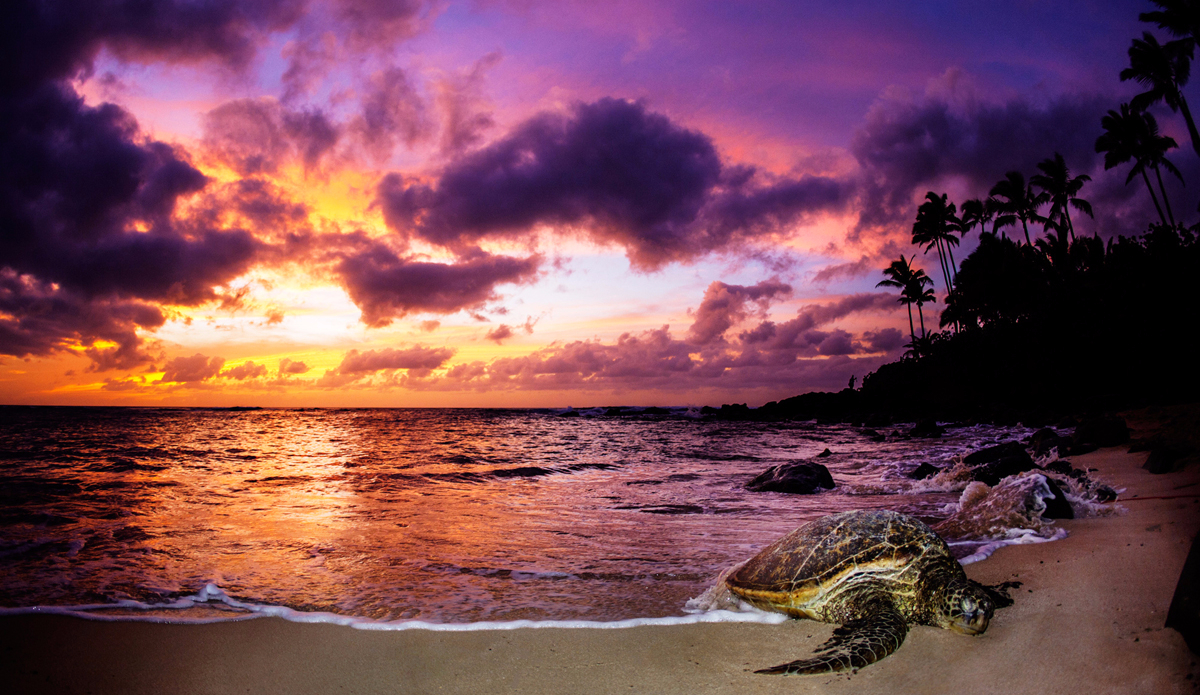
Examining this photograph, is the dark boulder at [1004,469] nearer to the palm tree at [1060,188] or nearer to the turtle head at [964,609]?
the turtle head at [964,609]

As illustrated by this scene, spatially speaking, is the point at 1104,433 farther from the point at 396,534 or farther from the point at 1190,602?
the point at 396,534

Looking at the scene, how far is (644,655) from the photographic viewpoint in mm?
3289

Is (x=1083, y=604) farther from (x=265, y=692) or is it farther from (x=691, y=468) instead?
(x=691, y=468)

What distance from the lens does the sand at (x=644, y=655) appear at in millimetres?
2787

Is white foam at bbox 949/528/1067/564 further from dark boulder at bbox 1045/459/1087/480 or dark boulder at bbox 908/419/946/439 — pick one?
dark boulder at bbox 908/419/946/439

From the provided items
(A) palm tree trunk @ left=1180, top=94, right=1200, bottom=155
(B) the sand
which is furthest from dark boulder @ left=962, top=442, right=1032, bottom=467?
(A) palm tree trunk @ left=1180, top=94, right=1200, bottom=155

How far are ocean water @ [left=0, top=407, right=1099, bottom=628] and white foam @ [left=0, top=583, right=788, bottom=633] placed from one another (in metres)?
0.03

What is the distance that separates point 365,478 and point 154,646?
31.3 feet

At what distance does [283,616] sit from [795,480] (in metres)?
8.91

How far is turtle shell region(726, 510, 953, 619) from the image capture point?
3535 millimetres

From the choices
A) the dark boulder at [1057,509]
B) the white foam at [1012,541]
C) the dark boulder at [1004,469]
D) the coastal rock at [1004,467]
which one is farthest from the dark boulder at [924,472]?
the white foam at [1012,541]

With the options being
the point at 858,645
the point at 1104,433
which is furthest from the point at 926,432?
the point at 858,645

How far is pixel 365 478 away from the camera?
12828mm

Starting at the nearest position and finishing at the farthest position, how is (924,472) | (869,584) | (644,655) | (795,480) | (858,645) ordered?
(858,645) < (644,655) < (869,584) < (795,480) < (924,472)
